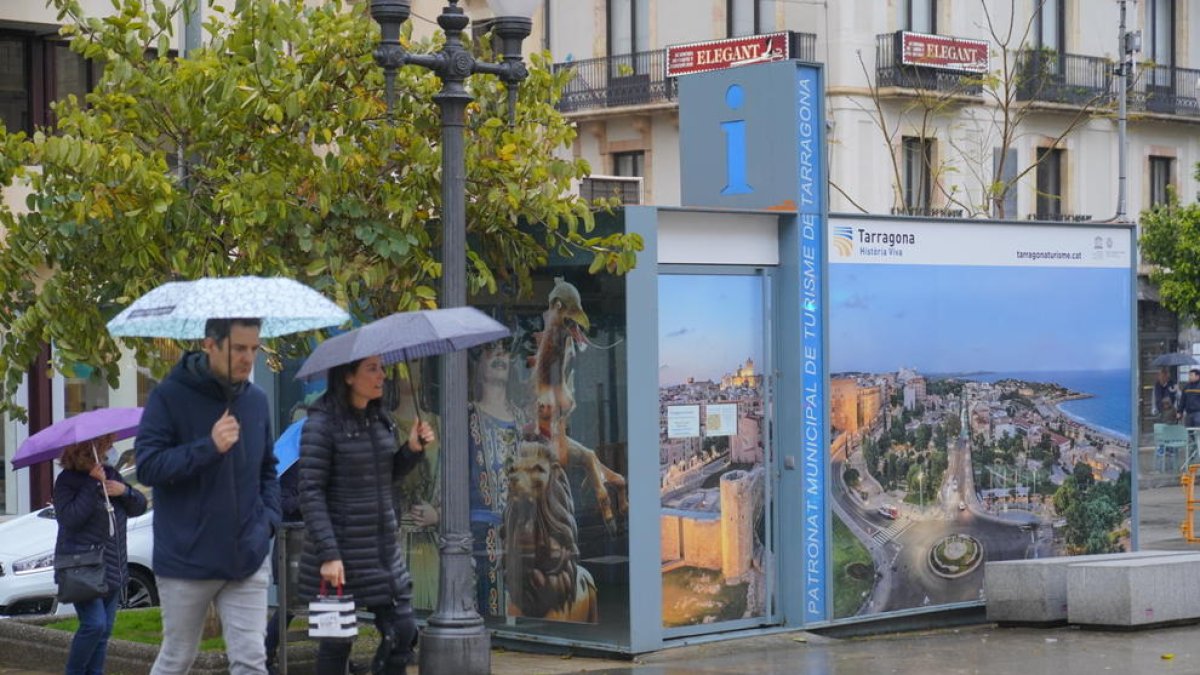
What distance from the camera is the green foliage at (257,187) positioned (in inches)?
434

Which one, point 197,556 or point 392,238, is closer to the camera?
point 197,556

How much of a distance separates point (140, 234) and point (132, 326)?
3.21 meters

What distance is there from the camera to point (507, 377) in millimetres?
12133

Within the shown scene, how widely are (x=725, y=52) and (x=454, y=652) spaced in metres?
32.7

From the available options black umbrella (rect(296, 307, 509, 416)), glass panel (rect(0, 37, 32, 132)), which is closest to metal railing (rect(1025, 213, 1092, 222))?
glass panel (rect(0, 37, 32, 132))

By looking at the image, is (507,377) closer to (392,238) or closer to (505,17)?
(392,238)

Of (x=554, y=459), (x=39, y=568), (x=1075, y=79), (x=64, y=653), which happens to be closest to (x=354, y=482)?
(x=554, y=459)

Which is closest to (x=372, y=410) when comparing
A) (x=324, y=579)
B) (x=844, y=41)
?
(x=324, y=579)

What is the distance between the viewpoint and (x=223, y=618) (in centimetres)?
760

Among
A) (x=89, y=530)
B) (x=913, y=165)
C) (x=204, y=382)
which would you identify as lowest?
(x=89, y=530)

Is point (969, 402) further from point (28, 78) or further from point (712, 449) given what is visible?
point (28, 78)

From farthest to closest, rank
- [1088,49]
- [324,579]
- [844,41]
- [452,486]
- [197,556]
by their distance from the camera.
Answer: [1088,49]
[844,41]
[452,486]
[324,579]
[197,556]

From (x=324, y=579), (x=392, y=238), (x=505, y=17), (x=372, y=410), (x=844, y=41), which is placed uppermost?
(x=844, y=41)

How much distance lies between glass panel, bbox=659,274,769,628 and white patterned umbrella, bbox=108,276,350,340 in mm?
4339
